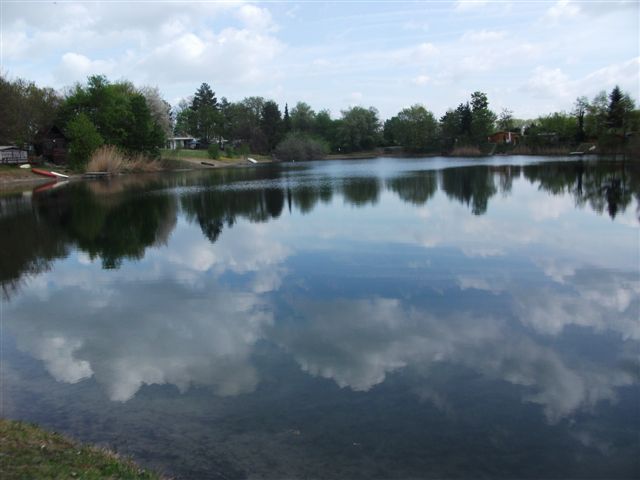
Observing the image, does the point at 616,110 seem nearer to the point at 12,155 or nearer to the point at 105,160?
the point at 105,160

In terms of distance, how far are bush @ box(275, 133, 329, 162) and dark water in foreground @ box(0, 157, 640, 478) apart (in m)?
81.5

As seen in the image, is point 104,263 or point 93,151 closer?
point 104,263

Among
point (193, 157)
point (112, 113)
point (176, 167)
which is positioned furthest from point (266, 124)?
point (112, 113)

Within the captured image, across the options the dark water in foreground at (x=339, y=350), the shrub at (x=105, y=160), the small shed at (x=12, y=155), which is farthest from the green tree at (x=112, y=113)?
the dark water in foreground at (x=339, y=350)

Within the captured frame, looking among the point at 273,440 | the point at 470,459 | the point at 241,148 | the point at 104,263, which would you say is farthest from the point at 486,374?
the point at 241,148

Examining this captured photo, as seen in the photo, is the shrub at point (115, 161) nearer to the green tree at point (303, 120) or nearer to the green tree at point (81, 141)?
the green tree at point (81, 141)

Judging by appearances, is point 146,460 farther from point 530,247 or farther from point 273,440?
point 530,247

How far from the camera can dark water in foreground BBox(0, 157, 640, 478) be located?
18.1ft

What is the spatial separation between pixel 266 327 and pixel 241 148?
88265 millimetres

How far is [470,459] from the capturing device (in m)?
5.28

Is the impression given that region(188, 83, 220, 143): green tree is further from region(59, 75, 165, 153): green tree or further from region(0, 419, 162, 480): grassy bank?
region(0, 419, 162, 480): grassy bank

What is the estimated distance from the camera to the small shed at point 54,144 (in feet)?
192

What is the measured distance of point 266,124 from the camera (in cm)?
10456

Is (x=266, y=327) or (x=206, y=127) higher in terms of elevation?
(x=206, y=127)
